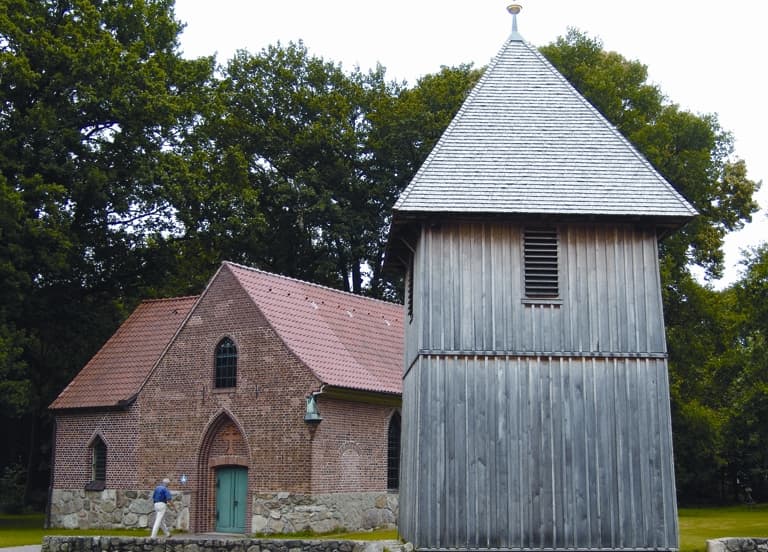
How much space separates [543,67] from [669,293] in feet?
59.2

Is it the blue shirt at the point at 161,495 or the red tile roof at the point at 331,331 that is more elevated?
the red tile roof at the point at 331,331

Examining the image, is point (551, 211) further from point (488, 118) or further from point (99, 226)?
point (99, 226)

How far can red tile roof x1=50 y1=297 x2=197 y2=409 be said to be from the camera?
99.1 ft

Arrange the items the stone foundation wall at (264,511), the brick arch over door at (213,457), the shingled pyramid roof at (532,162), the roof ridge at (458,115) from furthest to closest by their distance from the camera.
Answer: the brick arch over door at (213,457) → the stone foundation wall at (264,511) → the roof ridge at (458,115) → the shingled pyramid roof at (532,162)

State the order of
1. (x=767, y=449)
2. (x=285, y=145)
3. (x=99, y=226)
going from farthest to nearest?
(x=285, y=145)
(x=767, y=449)
(x=99, y=226)

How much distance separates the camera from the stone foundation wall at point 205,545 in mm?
17694

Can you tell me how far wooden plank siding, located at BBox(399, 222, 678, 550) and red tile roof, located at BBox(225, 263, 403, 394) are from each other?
358 inches

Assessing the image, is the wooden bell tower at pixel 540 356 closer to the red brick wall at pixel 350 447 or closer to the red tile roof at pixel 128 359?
the red brick wall at pixel 350 447

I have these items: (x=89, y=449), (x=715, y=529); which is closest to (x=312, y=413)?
(x=89, y=449)

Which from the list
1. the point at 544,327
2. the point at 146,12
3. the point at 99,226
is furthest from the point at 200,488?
the point at 146,12

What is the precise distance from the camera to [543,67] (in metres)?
20.8

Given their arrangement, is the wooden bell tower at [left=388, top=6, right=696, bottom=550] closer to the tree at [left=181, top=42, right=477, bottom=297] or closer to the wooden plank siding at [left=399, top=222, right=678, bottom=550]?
the wooden plank siding at [left=399, top=222, right=678, bottom=550]

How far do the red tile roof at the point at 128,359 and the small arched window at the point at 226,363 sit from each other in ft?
9.09

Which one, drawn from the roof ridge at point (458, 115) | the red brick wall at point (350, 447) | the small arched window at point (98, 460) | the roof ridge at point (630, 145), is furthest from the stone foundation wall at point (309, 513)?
the roof ridge at point (630, 145)
